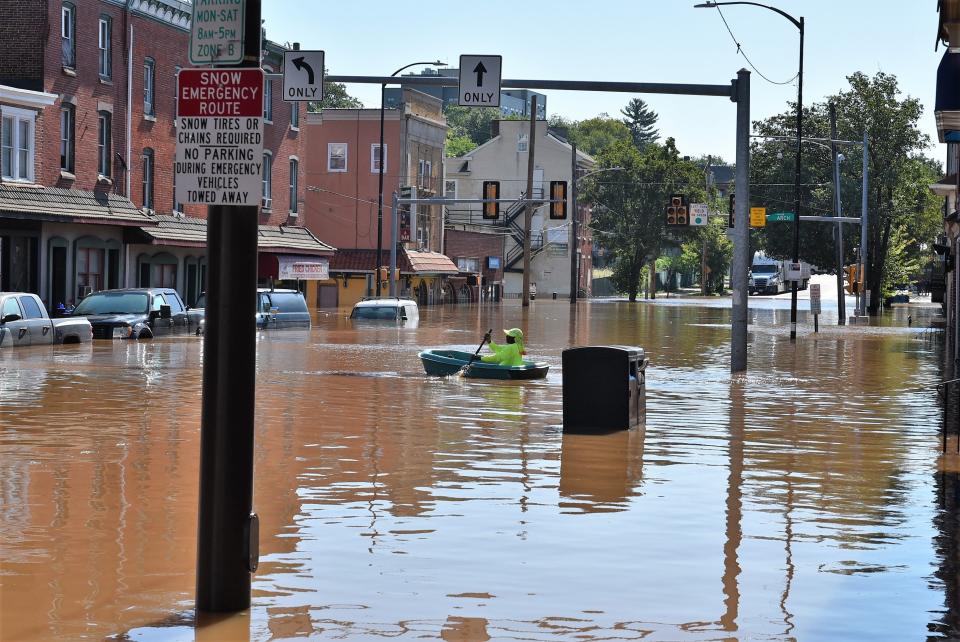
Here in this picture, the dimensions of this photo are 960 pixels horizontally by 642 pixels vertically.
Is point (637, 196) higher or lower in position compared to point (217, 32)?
higher

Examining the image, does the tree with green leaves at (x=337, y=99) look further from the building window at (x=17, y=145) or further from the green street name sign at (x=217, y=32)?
the green street name sign at (x=217, y=32)

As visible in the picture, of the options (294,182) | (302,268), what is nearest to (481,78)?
(302,268)

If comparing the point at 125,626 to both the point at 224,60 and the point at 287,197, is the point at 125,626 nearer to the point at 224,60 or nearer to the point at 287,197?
the point at 224,60

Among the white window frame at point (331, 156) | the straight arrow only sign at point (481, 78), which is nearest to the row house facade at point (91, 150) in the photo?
the straight arrow only sign at point (481, 78)

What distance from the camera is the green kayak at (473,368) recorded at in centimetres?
2644

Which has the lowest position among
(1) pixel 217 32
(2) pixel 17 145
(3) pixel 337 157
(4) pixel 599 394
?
(4) pixel 599 394

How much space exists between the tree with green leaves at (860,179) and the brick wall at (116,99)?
37.4 m

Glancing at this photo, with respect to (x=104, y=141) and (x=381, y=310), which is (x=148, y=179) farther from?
(x=381, y=310)

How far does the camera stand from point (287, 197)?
62.1m

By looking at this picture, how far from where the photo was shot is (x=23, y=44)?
42.7m

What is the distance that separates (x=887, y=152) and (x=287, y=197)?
33.2 meters

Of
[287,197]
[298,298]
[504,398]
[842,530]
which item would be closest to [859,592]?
[842,530]

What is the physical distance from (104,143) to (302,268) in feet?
55.0

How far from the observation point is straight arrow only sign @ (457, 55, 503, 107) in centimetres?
2853
